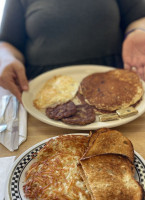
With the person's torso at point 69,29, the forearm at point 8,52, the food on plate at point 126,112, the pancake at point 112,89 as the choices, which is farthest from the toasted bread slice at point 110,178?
the person's torso at point 69,29

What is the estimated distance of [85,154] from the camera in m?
0.88

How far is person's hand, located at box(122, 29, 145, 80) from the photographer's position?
5.56ft

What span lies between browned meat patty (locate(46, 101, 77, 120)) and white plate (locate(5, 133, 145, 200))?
0.94 ft

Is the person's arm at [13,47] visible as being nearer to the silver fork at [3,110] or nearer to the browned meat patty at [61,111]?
the silver fork at [3,110]

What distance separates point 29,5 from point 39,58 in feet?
1.34

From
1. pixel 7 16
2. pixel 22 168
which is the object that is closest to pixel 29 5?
pixel 7 16

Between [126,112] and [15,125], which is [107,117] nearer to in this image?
[126,112]

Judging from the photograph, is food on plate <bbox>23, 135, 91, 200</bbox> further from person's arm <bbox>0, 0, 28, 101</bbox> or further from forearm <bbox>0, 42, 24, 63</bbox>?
forearm <bbox>0, 42, 24, 63</bbox>

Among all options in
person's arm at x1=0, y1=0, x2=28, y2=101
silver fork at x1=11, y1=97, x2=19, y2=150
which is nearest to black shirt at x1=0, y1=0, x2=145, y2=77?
person's arm at x1=0, y1=0, x2=28, y2=101

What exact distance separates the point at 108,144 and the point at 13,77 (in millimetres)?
881

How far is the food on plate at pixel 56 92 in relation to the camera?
1.42 meters

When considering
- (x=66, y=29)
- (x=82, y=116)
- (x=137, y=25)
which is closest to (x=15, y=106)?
(x=82, y=116)

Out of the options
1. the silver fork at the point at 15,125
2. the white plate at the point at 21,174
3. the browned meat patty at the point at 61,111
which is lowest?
the silver fork at the point at 15,125

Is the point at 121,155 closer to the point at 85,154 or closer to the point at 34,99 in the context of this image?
the point at 85,154
